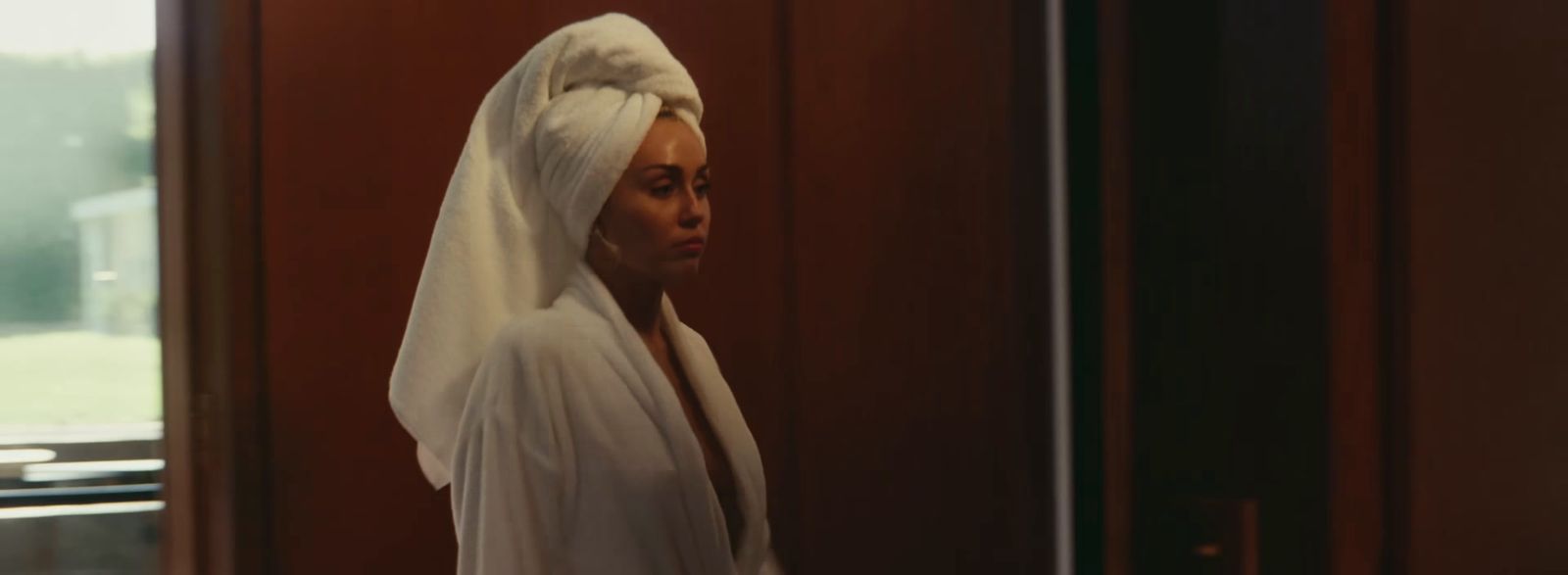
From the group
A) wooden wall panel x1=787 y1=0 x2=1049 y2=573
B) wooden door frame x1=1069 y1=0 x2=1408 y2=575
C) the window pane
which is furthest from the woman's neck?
wooden door frame x1=1069 y1=0 x2=1408 y2=575

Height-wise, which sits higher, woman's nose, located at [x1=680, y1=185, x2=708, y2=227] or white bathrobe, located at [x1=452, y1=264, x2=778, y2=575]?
woman's nose, located at [x1=680, y1=185, x2=708, y2=227]

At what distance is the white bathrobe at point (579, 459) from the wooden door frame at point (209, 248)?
19 cm

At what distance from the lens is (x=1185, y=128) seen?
1079mm

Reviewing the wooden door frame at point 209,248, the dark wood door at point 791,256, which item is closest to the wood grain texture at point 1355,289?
the dark wood door at point 791,256

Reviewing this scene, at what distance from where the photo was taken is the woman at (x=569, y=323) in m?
0.89

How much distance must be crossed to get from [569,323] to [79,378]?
361mm

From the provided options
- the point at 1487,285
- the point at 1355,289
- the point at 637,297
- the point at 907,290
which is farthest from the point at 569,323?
the point at 1487,285

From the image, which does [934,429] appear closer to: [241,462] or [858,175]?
[858,175]

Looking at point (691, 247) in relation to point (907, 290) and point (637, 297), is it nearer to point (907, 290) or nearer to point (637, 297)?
point (637, 297)

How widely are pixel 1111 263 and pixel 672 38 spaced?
14.2 inches

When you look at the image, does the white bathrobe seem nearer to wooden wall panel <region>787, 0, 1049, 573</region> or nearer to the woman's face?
the woman's face

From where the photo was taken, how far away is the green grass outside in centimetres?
99

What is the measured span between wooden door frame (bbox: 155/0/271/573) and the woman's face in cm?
27

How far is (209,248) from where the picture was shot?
3.25 feet
